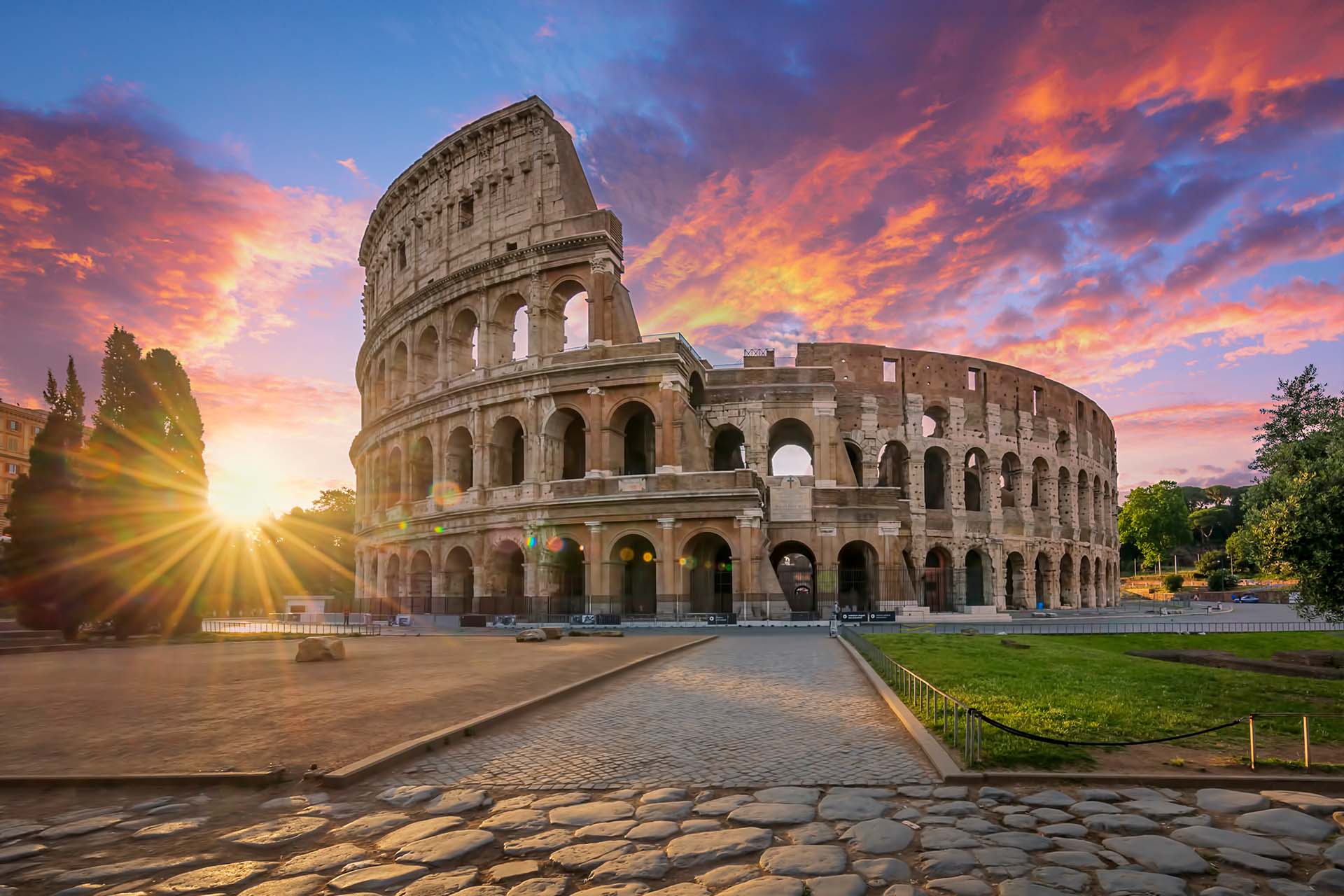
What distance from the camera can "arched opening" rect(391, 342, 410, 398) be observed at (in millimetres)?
44438

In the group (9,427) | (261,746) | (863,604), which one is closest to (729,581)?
(863,604)

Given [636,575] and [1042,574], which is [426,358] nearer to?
[636,575]

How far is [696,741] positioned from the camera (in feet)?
27.1

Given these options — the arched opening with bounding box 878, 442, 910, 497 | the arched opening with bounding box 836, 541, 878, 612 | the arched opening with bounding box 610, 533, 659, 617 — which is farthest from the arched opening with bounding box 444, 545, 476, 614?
the arched opening with bounding box 878, 442, 910, 497

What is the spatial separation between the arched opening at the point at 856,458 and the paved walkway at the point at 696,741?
108 feet

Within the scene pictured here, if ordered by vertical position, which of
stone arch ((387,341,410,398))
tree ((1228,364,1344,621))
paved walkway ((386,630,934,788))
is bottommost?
paved walkway ((386,630,934,788))

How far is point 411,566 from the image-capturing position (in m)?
40.7

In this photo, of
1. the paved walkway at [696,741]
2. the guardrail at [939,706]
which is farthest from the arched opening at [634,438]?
the paved walkway at [696,741]

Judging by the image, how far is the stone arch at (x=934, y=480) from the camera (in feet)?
160

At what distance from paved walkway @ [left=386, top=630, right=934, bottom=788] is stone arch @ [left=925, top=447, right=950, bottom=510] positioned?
37838mm

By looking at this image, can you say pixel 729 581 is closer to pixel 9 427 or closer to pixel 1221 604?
pixel 1221 604

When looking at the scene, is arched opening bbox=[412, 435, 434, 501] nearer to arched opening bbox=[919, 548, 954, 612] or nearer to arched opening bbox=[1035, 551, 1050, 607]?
arched opening bbox=[919, 548, 954, 612]

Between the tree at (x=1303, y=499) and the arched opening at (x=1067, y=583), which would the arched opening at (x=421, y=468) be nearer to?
the tree at (x=1303, y=499)

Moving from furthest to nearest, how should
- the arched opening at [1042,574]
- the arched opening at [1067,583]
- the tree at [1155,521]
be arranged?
the tree at [1155,521] → the arched opening at [1067,583] → the arched opening at [1042,574]
